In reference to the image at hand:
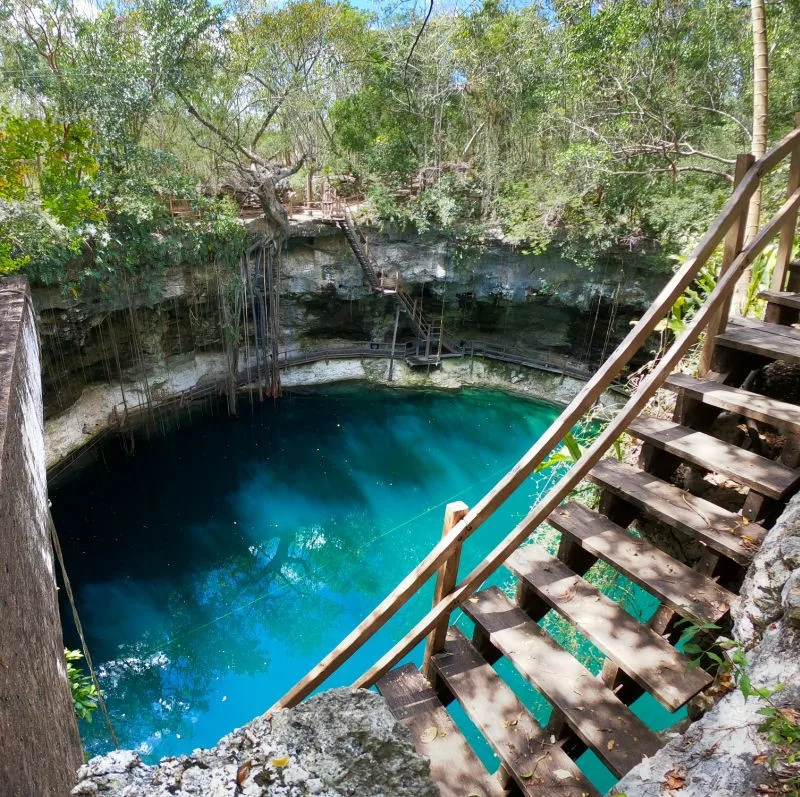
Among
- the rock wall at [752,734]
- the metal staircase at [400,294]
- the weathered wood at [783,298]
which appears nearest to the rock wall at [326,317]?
the metal staircase at [400,294]

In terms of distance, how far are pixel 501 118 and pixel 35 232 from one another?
9017 millimetres

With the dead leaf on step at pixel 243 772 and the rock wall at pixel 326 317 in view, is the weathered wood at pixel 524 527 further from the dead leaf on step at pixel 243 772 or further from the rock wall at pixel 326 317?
the rock wall at pixel 326 317

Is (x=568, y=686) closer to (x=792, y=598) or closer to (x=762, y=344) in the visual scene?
(x=792, y=598)

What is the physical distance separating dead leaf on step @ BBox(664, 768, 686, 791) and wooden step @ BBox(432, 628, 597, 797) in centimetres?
50

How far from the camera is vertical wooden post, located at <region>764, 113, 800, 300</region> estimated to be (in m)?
2.21

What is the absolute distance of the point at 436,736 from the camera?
151 cm

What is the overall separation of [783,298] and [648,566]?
57.3 inches

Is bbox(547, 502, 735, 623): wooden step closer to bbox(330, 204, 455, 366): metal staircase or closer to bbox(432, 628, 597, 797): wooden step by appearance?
bbox(432, 628, 597, 797): wooden step

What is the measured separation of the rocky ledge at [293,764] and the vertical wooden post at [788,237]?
8.06 ft

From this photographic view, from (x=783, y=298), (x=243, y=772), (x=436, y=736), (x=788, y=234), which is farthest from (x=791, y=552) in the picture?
(x=788, y=234)

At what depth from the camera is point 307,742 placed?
2.84ft

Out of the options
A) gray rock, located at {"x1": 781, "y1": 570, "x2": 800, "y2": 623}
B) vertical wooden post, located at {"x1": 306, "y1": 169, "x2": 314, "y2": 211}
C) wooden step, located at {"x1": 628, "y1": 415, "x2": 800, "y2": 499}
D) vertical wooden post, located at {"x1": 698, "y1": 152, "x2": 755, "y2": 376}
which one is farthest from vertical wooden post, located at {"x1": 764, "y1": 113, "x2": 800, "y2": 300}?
vertical wooden post, located at {"x1": 306, "y1": 169, "x2": 314, "y2": 211}

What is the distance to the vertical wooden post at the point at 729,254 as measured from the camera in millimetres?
2037

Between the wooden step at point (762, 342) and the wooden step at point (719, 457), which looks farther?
the wooden step at point (762, 342)
